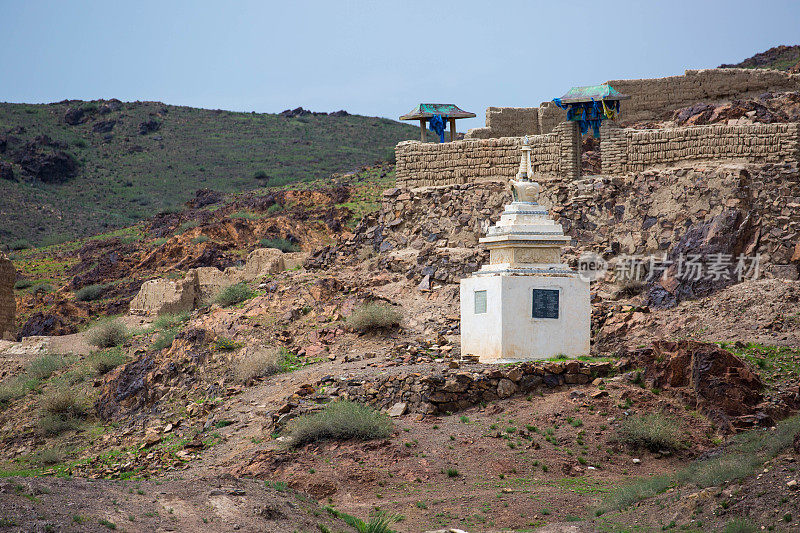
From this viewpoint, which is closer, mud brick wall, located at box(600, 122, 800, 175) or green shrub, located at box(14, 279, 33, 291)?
mud brick wall, located at box(600, 122, 800, 175)

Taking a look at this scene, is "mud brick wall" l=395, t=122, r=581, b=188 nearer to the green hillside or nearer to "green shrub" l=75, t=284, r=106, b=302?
"green shrub" l=75, t=284, r=106, b=302

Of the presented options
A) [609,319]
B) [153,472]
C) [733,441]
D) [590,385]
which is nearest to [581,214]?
[609,319]

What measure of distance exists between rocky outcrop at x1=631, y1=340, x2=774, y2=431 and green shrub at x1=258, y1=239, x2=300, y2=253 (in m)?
21.2

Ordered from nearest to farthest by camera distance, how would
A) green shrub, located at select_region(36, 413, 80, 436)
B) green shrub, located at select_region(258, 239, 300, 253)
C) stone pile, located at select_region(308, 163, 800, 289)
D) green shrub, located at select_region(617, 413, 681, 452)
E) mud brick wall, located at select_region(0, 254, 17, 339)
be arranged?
green shrub, located at select_region(617, 413, 681, 452) → green shrub, located at select_region(36, 413, 80, 436) → stone pile, located at select_region(308, 163, 800, 289) → mud brick wall, located at select_region(0, 254, 17, 339) → green shrub, located at select_region(258, 239, 300, 253)

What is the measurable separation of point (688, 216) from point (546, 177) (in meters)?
4.04

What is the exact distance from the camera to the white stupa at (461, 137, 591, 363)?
60.3ft

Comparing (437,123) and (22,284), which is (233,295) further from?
(22,284)

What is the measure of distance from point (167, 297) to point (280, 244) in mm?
7401

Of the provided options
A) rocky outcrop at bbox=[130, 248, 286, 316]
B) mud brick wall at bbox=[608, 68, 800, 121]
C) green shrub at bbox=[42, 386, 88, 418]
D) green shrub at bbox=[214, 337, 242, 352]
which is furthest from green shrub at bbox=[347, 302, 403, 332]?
mud brick wall at bbox=[608, 68, 800, 121]

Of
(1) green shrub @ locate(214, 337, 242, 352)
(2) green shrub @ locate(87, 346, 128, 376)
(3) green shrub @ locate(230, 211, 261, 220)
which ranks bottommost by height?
(2) green shrub @ locate(87, 346, 128, 376)

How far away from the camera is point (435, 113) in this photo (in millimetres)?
28688

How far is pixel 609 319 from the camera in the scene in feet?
70.0

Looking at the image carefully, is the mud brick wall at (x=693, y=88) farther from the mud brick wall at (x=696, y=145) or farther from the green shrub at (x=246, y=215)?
the green shrub at (x=246, y=215)

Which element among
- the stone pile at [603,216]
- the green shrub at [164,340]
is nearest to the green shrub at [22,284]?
the stone pile at [603,216]
